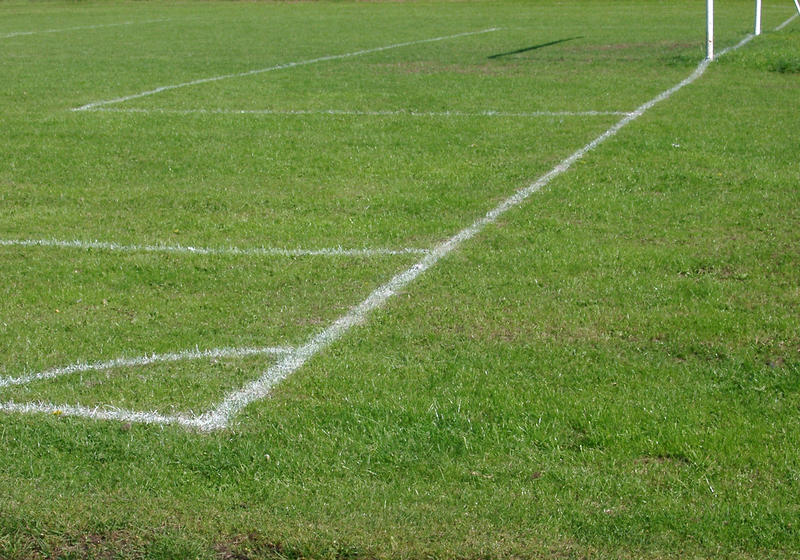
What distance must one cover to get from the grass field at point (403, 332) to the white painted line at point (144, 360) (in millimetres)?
20

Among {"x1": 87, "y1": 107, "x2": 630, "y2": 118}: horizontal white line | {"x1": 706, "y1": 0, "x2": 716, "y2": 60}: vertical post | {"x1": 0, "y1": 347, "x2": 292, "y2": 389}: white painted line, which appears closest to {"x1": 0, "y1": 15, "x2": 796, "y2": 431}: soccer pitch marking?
{"x1": 0, "y1": 347, "x2": 292, "y2": 389}: white painted line

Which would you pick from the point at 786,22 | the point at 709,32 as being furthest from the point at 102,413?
the point at 786,22

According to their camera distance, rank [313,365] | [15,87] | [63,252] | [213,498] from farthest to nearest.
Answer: [15,87]
[63,252]
[313,365]
[213,498]

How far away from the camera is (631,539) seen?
11.1ft

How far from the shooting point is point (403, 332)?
5227 millimetres

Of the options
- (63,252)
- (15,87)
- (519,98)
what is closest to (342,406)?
(63,252)

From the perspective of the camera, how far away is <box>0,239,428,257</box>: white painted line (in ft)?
21.7

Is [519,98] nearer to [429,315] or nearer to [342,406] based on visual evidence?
[429,315]

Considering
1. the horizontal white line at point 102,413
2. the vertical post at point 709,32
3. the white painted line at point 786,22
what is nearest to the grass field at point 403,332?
the horizontal white line at point 102,413

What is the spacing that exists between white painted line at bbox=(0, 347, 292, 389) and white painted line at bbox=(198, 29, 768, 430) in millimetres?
175

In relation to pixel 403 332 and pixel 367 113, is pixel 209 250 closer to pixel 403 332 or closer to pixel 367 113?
pixel 403 332

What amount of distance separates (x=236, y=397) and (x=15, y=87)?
476 inches

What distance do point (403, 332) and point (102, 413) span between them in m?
1.58

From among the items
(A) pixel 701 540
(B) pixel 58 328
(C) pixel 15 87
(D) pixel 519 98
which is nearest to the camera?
(A) pixel 701 540
